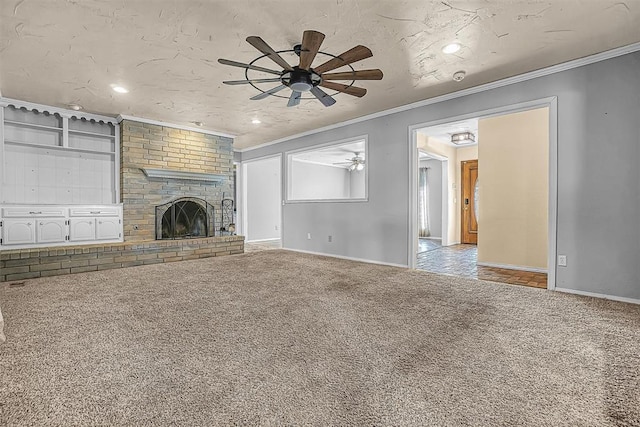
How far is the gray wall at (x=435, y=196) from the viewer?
866 cm

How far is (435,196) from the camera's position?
344 inches

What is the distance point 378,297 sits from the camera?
3080mm

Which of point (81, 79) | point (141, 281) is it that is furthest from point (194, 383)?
point (81, 79)

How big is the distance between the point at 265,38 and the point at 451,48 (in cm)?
174

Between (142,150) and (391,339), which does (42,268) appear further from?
(391,339)

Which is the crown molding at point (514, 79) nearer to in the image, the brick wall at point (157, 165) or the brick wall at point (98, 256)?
the brick wall at point (157, 165)

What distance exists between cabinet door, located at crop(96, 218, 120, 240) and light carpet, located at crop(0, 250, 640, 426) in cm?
158

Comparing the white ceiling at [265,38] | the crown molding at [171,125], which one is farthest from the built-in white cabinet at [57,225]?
the white ceiling at [265,38]

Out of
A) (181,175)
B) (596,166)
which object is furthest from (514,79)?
(181,175)

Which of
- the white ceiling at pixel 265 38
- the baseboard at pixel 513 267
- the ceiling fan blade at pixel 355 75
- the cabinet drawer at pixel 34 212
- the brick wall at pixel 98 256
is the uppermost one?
the white ceiling at pixel 265 38

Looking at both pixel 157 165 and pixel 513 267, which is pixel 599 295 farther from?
pixel 157 165

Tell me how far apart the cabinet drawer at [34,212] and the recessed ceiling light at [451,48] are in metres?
5.32

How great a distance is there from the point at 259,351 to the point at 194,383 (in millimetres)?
435

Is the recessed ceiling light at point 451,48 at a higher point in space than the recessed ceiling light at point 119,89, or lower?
lower
